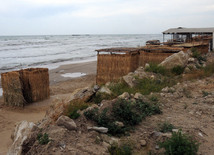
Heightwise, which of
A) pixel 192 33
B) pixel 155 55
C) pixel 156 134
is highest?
pixel 192 33

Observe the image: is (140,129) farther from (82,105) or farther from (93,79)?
(93,79)

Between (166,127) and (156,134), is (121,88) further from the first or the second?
(156,134)

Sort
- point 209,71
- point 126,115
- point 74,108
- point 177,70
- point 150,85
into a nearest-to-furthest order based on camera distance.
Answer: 1. point 126,115
2. point 74,108
3. point 150,85
4. point 177,70
5. point 209,71

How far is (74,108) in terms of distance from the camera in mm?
4676

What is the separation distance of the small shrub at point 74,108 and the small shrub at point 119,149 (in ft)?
3.47

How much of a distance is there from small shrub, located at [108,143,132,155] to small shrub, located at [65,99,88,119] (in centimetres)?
106

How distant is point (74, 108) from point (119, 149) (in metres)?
1.54

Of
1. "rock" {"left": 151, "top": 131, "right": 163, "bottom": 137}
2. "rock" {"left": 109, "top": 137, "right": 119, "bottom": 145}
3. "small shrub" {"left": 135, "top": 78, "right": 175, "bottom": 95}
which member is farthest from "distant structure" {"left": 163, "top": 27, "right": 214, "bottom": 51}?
"rock" {"left": 109, "top": 137, "right": 119, "bottom": 145}

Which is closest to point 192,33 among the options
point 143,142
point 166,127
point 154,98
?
point 154,98

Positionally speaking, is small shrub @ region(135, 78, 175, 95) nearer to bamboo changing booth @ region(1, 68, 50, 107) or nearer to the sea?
bamboo changing booth @ region(1, 68, 50, 107)

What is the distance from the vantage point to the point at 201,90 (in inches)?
277

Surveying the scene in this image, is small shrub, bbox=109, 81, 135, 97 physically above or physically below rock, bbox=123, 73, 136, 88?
below

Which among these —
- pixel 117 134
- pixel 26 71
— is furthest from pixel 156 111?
pixel 26 71

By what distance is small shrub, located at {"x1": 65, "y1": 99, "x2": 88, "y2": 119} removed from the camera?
4312 mm
